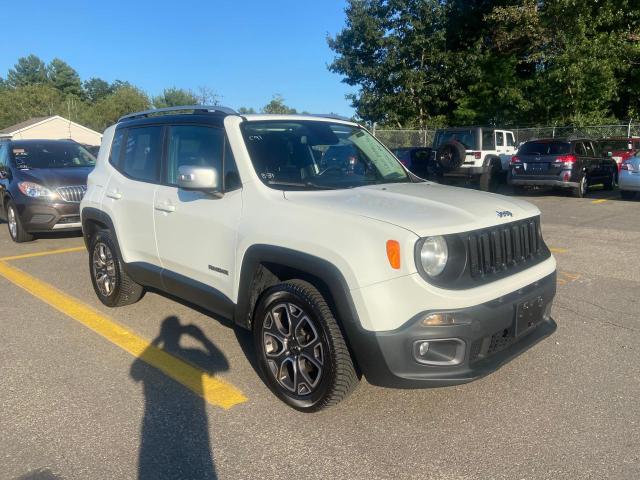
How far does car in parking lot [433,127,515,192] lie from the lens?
624 inches

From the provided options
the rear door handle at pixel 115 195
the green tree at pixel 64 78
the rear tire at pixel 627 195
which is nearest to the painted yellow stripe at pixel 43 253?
the rear door handle at pixel 115 195

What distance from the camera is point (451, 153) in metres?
15.8

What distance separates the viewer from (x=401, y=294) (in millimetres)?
2783

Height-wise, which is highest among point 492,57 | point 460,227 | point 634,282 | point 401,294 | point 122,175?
point 492,57

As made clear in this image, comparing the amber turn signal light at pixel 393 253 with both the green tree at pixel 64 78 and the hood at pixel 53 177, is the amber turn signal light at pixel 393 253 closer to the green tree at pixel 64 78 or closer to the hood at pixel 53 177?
the hood at pixel 53 177

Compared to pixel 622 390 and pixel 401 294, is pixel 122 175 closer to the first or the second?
pixel 401 294

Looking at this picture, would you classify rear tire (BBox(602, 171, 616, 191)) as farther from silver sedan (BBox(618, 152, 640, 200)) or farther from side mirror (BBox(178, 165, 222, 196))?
side mirror (BBox(178, 165, 222, 196))

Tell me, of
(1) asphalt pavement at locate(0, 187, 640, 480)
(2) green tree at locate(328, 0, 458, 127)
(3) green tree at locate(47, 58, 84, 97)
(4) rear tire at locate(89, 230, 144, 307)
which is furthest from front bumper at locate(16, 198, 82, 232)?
(3) green tree at locate(47, 58, 84, 97)

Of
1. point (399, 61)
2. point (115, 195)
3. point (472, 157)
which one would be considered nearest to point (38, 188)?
point (115, 195)

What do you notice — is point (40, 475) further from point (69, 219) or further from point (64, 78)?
point (64, 78)

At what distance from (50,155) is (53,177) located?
120cm

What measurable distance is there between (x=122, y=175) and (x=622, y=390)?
4.33 meters

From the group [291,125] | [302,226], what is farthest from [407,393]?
[291,125]

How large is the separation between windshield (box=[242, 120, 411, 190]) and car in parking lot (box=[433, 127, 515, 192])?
11795 mm
